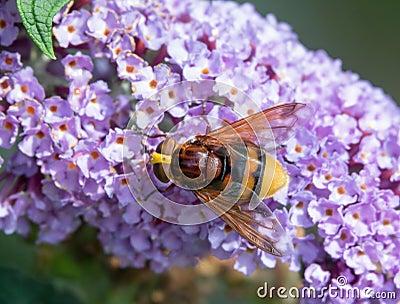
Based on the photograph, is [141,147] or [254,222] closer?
[254,222]

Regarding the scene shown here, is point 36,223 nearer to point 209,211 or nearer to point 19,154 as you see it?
point 19,154
